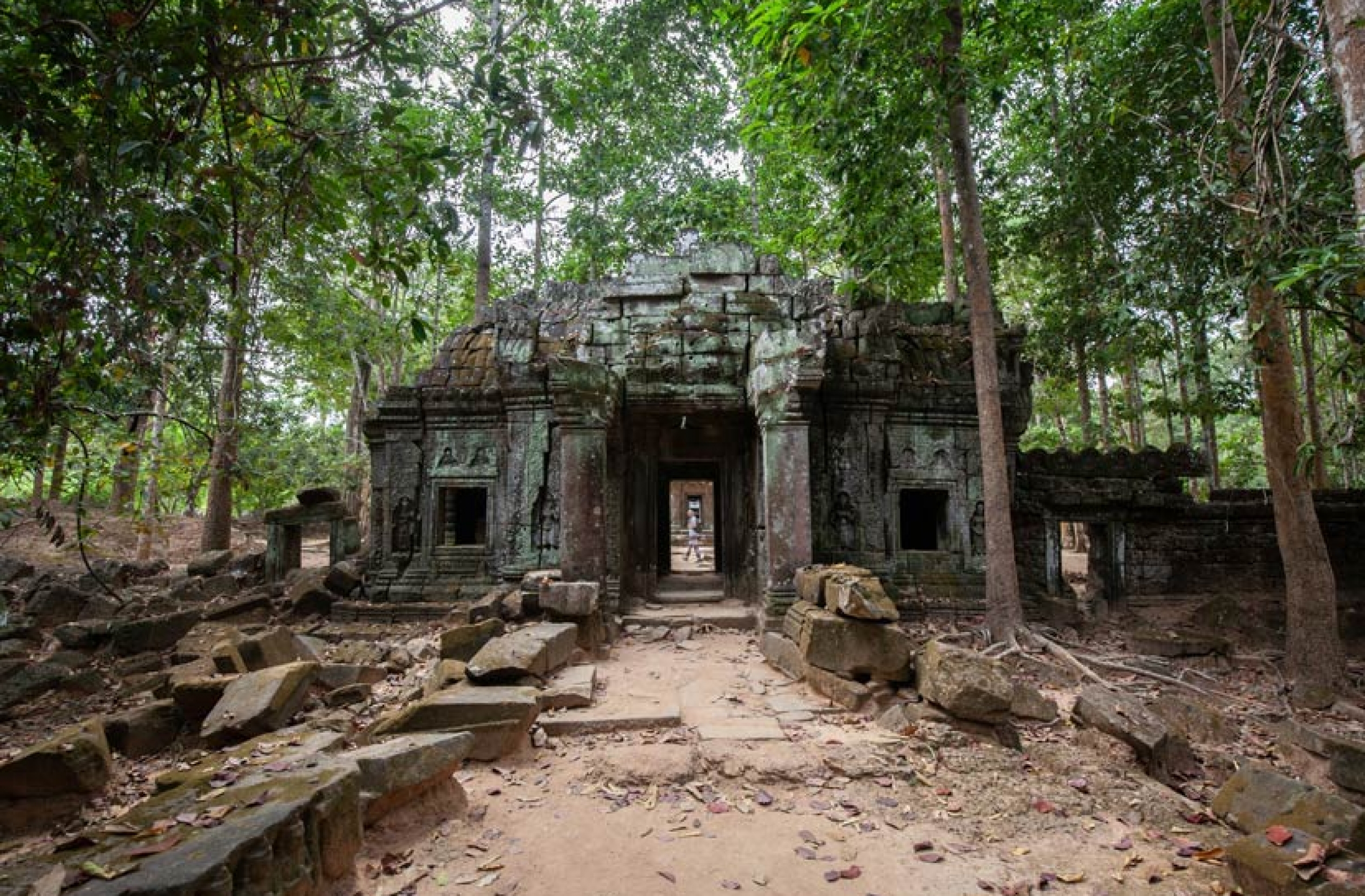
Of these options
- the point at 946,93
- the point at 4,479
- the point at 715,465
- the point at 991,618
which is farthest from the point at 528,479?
the point at 946,93

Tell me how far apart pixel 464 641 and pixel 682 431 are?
4.49 meters

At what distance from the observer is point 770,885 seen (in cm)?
275

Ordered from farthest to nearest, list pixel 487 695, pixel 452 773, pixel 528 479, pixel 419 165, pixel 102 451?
1. pixel 528 479
2. pixel 102 451
3. pixel 487 695
4. pixel 452 773
5. pixel 419 165

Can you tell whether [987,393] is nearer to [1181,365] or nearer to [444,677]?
[1181,365]

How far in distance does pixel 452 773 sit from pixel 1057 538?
29.7 ft

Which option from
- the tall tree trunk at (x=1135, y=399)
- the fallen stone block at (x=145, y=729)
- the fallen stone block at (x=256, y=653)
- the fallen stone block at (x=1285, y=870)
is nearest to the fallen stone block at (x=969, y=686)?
the fallen stone block at (x=1285, y=870)

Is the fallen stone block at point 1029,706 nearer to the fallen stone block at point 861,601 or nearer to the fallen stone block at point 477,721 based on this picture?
the fallen stone block at point 861,601

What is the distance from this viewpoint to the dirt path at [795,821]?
2.81 m

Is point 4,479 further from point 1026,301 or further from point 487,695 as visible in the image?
point 1026,301

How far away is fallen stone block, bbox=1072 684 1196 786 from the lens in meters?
4.08

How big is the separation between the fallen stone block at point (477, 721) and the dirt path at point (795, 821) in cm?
11

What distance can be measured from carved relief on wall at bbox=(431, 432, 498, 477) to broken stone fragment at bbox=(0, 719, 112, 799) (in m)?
6.06

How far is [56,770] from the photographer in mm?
3309

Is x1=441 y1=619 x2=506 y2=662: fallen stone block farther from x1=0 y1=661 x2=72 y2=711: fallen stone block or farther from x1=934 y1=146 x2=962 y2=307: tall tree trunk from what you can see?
x1=934 y1=146 x2=962 y2=307: tall tree trunk
